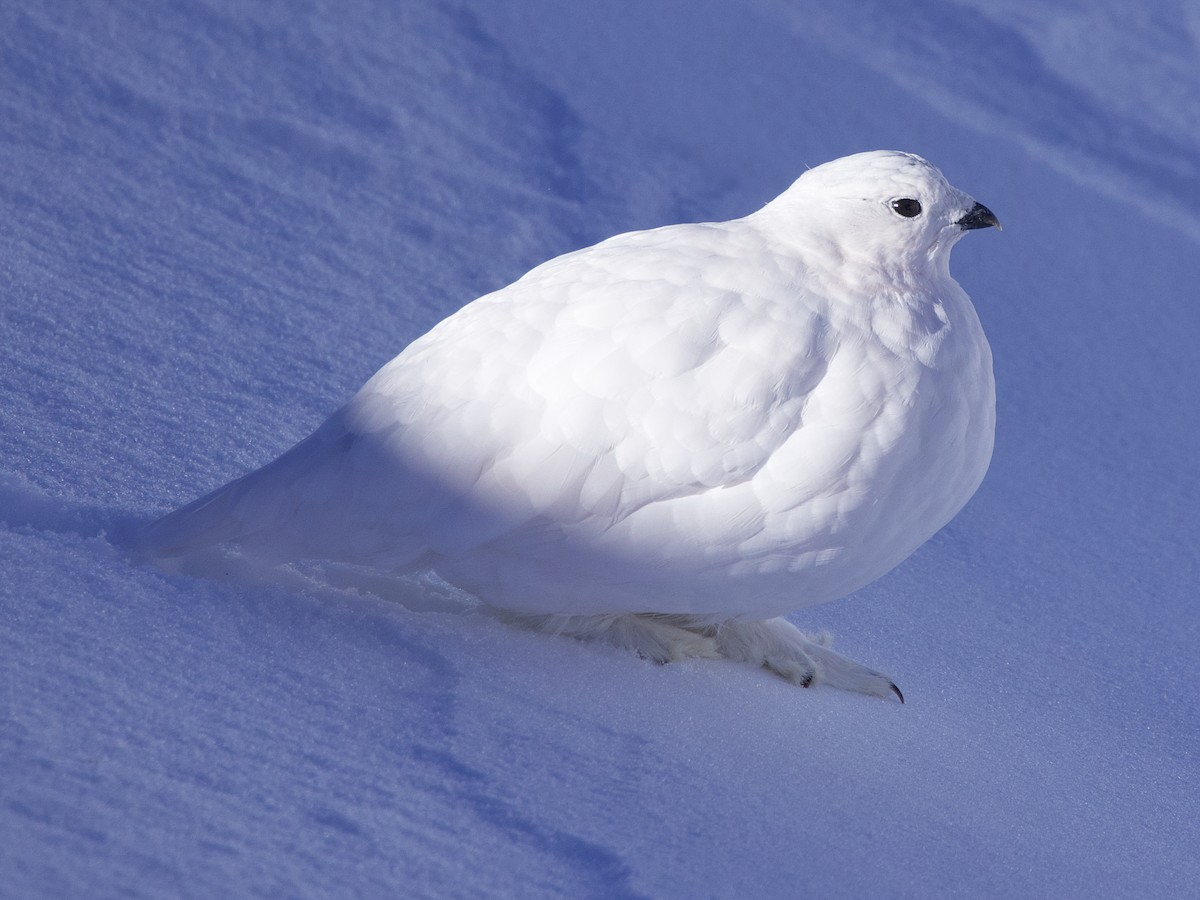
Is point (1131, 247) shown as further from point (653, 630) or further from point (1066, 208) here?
point (653, 630)

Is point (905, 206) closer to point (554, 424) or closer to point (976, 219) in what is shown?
point (976, 219)

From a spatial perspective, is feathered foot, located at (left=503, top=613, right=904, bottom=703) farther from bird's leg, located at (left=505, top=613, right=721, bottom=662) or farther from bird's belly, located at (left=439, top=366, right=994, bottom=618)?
bird's belly, located at (left=439, top=366, right=994, bottom=618)

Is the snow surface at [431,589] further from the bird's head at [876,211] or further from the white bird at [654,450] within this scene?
the bird's head at [876,211]

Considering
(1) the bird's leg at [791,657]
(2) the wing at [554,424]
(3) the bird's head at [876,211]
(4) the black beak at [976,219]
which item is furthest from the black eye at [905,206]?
(1) the bird's leg at [791,657]

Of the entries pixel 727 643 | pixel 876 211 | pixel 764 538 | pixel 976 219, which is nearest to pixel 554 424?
pixel 764 538

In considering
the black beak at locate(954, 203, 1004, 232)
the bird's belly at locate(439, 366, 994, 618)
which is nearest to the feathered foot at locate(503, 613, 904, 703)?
the bird's belly at locate(439, 366, 994, 618)

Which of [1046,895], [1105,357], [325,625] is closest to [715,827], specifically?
[1046,895]

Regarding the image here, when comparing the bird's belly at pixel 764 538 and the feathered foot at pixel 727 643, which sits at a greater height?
the bird's belly at pixel 764 538
